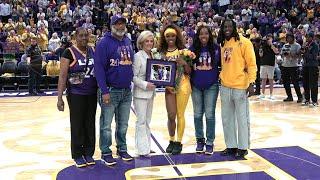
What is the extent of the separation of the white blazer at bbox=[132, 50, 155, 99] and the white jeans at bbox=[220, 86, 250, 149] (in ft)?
2.96

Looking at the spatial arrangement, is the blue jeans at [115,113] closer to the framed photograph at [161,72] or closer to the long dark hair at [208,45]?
the framed photograph at [161,72]

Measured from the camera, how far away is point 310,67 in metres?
9.60

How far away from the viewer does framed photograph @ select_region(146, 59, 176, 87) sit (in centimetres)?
551

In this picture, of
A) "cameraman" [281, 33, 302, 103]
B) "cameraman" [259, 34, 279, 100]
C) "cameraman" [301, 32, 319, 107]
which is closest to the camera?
"cameraman" [301, 32, 319, 107]

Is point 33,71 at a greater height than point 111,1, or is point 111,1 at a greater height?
point 111,1

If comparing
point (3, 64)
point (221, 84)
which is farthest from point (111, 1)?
point (221, 84)

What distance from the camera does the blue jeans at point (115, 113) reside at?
5.34m

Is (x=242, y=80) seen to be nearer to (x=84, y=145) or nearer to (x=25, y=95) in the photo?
(x=84, y=145)

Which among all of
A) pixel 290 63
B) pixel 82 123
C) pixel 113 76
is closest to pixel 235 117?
pixel 113 76

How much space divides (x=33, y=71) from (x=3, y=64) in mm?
1232

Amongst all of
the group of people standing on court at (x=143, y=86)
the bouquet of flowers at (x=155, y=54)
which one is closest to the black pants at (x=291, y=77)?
the group of people standing on court at (x=143, y=86)

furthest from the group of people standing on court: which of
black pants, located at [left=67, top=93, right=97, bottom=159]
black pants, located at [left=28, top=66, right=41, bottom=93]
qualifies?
black pants, located at [left=28, top=66, right=41, bottom=93]

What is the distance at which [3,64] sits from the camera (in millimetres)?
12852

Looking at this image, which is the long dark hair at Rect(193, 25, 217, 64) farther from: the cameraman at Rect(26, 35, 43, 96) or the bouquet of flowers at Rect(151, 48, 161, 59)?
the cameraman at Rect(26, 35, 43, 96)
